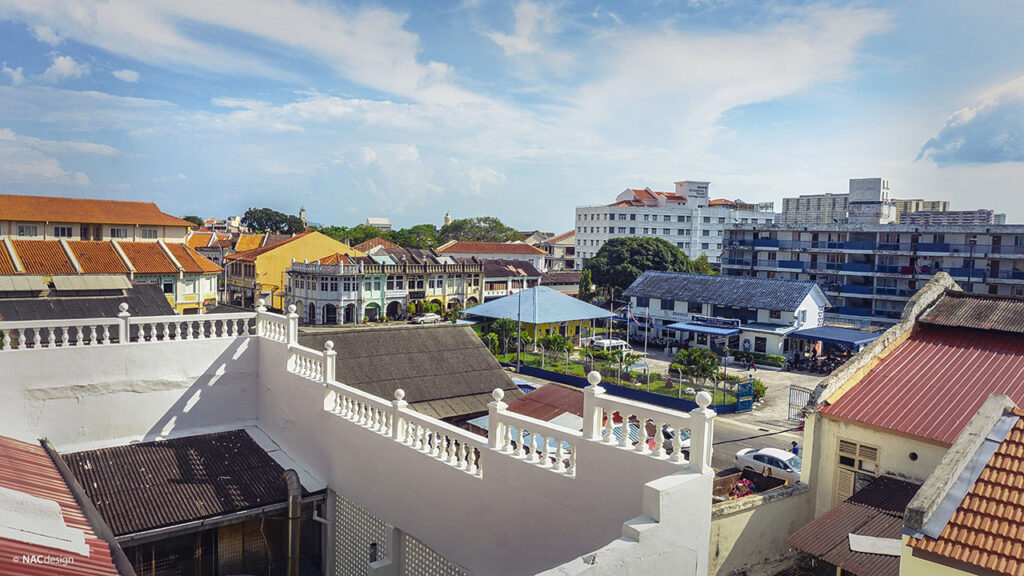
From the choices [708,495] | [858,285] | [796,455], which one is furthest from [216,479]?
[858,285]

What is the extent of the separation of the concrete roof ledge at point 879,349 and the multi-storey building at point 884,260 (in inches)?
1260

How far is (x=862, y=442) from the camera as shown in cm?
1045

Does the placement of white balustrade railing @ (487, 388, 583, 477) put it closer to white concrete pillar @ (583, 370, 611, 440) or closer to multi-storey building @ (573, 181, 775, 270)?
white concrete pillar @ (583, 370, 611, 440)

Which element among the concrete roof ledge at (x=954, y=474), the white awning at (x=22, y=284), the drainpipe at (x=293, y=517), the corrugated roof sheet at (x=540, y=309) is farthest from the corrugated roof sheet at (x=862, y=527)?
the corrugated roof sheet at (x=540, y=309)

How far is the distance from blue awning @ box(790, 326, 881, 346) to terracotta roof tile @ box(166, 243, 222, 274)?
36.1 m

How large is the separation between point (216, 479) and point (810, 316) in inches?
1407

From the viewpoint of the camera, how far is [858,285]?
47062 mm

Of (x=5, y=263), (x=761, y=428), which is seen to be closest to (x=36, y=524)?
(x=761, y=428)

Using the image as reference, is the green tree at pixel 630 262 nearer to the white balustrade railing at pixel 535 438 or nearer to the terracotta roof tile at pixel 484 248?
the terracotta roof tile at pixel 484 248

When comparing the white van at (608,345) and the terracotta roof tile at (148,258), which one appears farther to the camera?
the terracotta roof tile at (148,258)

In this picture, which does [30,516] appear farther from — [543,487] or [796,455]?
[796,455]

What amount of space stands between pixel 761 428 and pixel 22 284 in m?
23.2

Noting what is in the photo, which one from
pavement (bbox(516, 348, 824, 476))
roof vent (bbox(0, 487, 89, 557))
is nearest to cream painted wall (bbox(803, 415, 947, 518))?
pavement (bbox(516, 348, 824, 476))

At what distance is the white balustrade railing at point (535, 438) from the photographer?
600 cm
